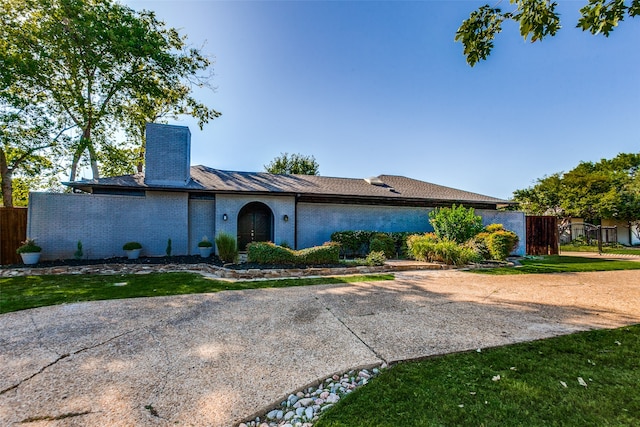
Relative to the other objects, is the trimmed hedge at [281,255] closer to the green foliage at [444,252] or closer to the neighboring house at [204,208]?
the neighboring house at [204,208]

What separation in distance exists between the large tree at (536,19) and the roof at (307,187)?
8.15 m

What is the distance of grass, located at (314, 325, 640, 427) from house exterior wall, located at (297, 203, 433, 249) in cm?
988

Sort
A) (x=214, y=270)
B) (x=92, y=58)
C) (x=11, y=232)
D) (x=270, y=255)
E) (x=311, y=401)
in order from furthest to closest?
(x=92, y=58) → (x=11, y=232) → (x=270, y=255) → (x=214, y=270) → (x=311, y=401)

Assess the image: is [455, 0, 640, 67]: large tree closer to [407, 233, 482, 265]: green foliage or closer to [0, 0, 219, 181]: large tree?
[407, 233, 482, 265]: green foliage

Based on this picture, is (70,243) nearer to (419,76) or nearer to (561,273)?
(419,76)

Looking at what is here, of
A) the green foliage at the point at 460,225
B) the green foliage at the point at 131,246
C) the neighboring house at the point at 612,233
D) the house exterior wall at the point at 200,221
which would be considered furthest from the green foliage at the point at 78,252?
the neighboring house at the point at 612,233

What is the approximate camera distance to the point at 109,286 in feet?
21.1

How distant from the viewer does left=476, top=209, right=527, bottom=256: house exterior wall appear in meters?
13.9

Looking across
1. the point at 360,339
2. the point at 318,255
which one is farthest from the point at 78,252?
the point at 360,339

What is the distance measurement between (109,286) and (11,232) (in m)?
7.00

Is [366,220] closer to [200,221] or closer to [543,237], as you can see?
[200,221]

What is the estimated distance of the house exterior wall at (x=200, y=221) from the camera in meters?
11.5

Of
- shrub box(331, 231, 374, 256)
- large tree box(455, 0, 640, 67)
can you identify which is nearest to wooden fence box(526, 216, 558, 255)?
shrub box(331, 231, 374, 256)

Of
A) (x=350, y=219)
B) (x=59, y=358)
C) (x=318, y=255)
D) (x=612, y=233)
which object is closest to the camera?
(x=59, y=358)
